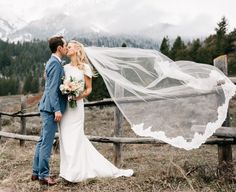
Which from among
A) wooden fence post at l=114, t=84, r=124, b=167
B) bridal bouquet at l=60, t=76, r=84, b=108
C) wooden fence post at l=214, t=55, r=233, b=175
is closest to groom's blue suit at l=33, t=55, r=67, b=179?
bridal bouquet at l=60, t=76, r=84, b=108

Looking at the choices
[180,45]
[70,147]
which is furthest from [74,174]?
[180,45]

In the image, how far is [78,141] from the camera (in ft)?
17.1

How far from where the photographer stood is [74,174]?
508 cm

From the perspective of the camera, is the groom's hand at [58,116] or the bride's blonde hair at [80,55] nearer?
the groom's hand at [58,116]

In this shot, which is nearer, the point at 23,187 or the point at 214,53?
the point at 23,187

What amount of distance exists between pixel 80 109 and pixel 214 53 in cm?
3823

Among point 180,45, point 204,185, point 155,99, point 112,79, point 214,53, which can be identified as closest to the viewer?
point 204,185

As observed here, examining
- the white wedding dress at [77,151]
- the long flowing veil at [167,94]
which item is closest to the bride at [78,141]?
the white wedding dress at [77,151]

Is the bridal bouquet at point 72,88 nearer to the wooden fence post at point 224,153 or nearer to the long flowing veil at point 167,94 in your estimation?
the long flowing veil at point 167,94

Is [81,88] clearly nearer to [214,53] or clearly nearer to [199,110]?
[199,110]

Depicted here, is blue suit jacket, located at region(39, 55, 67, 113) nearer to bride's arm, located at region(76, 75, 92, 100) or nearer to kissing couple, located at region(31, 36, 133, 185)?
kissing couple, located at region(31, 36, 133, 185)

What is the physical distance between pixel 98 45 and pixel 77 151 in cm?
197

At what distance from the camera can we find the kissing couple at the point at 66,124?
5.08m

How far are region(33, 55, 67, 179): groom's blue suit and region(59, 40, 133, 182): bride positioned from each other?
15 centimetres
